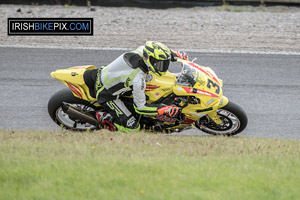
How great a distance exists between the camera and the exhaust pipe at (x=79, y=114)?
740 cm

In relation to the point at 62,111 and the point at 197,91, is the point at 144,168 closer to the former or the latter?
the point at 197,91

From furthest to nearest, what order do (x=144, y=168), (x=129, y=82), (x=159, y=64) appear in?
1. (x=129, y=82)
2. (x=159, y=64)
3. (x=144, y=168)

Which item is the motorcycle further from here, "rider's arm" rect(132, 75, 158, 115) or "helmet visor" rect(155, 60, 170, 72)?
"helmet visor" rect(155, 60, 170, 72)

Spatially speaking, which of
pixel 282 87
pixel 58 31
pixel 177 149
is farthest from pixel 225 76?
pixel 58 31

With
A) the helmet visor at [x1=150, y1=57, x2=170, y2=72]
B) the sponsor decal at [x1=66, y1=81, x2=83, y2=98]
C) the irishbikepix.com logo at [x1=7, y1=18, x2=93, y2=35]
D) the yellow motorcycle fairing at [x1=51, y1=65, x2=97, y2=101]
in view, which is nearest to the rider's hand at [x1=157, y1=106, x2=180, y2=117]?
the helmet visor at [x1=150, y1=57, x2=170, y2=72]

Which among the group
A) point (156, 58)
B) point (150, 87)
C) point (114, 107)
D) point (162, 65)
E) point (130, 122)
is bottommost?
point (130, 122)

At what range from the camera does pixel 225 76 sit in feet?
35.8

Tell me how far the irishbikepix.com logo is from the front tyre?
7389 mm

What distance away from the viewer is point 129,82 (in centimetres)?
704

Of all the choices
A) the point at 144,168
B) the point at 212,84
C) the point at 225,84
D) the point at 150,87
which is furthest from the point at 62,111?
the point at 225,84

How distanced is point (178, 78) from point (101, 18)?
874cm

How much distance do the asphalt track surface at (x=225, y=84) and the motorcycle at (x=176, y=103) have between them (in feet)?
2.33

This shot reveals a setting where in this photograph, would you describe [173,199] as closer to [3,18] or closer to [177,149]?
[177,149]

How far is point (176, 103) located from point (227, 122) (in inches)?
34.3
